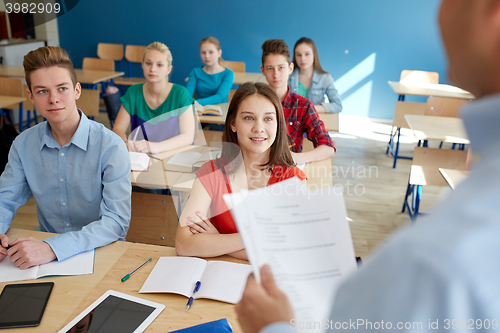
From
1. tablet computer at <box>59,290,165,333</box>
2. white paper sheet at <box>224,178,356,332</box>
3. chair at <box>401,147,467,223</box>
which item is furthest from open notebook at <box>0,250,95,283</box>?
chair at <box>401,147,467,223</box>

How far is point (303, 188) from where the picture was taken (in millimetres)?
558

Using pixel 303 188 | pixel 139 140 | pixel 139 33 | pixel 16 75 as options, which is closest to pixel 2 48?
pixel 16 75

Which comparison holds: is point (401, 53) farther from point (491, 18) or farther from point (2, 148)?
point (491, 18)

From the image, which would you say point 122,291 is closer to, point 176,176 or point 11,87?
point 176,176

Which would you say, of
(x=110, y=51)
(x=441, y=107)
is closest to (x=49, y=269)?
(x=441, y=107)

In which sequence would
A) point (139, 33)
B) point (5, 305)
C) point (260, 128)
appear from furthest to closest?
point (139, 33) → point (260, 128) → point (5, 305)

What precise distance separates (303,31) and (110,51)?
336cm

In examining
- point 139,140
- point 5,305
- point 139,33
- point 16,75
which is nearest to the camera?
point 5,305

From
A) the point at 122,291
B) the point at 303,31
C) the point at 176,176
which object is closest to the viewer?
the point at 122,291

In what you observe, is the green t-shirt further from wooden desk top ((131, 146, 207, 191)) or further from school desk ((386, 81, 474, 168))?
wooden desk top ((131, 146, 207, 191))

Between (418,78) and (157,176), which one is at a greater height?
(418,78)

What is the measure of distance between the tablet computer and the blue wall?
578 cm

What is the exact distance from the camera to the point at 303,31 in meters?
6.23

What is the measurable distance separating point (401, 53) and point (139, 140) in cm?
515
